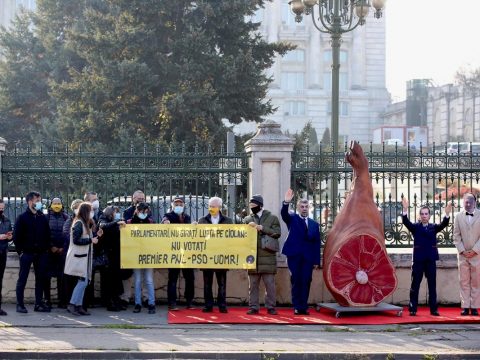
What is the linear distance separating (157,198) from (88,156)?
4.13ft

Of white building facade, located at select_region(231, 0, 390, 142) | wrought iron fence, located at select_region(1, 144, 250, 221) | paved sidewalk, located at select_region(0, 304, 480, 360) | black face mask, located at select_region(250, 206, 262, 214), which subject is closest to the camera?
paved sidewalk, located at select_region(0, 304, 480, 360)

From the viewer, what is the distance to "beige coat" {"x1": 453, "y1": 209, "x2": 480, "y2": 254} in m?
12.5

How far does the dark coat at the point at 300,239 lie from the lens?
492 inches

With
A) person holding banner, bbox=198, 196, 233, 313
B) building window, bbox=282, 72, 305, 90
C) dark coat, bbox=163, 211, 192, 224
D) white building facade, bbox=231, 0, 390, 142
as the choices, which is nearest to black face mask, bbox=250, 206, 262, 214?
person holding banner, bbox=198, 196, 233, 313

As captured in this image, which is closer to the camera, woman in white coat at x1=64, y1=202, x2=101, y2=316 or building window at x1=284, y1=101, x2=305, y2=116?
woman in white coat at x1=64, y1=202, x2=101, y2=316

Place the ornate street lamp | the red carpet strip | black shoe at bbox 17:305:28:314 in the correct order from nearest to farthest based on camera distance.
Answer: the red carpet strip
black shoe at bbox 17:305:28:314
the ornate street lamp

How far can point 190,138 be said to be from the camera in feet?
89.2

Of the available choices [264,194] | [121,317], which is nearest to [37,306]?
[121,317]

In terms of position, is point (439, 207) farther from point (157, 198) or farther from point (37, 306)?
point (37, 306)

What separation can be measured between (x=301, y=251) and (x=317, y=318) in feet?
3.20

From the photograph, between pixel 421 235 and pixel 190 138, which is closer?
pixel 421 235

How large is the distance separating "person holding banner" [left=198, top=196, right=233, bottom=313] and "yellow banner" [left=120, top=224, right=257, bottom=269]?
0.35ft

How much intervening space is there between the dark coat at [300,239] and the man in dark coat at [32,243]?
11.3 feet

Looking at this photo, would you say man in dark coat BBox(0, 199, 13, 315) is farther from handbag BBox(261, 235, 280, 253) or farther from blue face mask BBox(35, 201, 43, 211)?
handbag BBox(261, 235, 280, 253)
